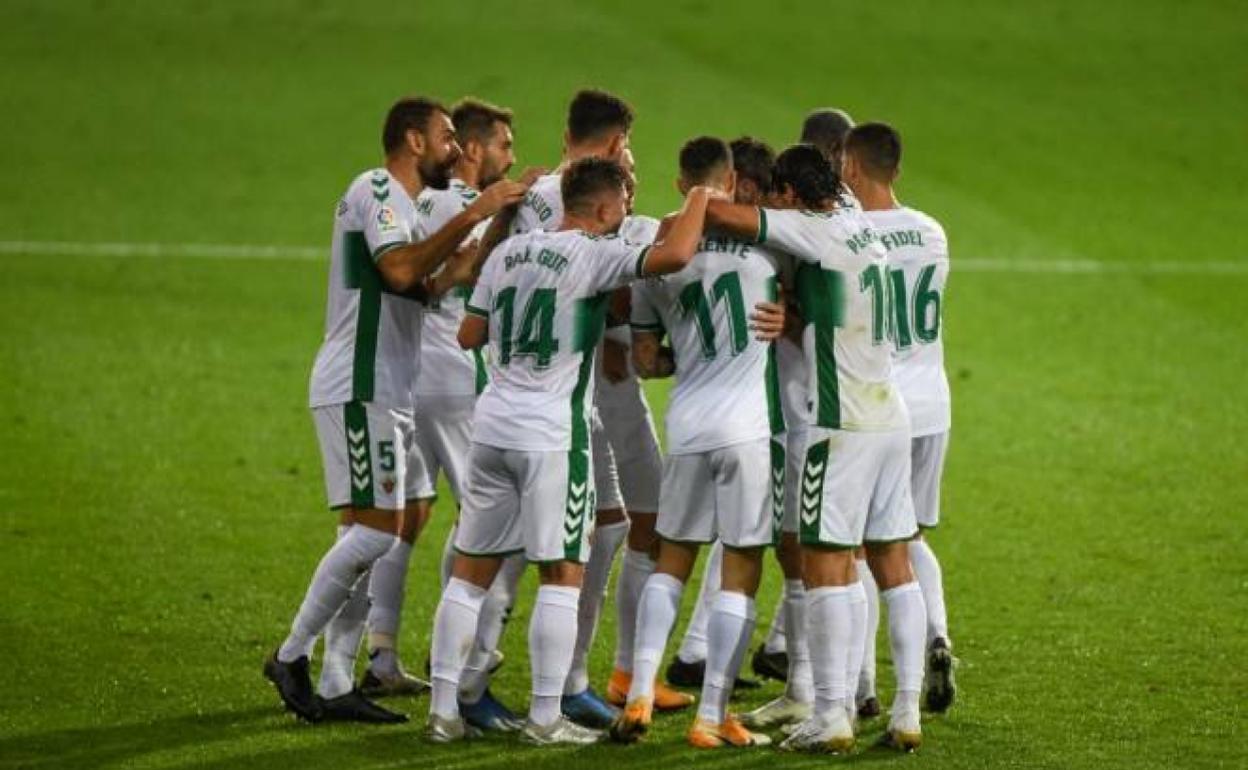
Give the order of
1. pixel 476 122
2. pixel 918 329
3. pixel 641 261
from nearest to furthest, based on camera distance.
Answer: pixel 641 261
pixel 918 329
pixel 476 122

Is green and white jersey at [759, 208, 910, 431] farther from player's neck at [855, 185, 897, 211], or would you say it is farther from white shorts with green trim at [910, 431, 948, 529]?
white shorts with green trim at [910, 431, 948, 529]

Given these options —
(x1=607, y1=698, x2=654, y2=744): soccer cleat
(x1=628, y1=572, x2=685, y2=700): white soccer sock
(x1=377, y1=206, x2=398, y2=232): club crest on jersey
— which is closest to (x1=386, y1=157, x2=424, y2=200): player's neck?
(x1=377, y1=206, x2=398, y2=232): club crest on jersey

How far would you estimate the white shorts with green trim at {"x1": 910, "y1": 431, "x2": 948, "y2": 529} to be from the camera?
30.5 ft

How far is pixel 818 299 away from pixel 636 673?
1.50m

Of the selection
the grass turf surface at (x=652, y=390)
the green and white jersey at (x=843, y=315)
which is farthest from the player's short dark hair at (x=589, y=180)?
the grass turf surface at (x=652, y=390)

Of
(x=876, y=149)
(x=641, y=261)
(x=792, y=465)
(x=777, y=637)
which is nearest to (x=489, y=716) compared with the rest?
(x=792, y=465)

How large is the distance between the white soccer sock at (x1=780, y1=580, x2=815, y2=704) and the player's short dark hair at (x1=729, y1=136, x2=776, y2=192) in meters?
1.55

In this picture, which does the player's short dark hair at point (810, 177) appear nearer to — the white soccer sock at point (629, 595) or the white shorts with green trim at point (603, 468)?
the white shorts with green trim at point (603, 468)

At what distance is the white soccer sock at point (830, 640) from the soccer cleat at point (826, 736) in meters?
0.03

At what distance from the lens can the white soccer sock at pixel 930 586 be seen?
30.5 feet

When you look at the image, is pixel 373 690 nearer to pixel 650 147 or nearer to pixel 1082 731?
pixel 1082 731

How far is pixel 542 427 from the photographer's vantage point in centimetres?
840

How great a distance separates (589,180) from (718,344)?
29.8 inches

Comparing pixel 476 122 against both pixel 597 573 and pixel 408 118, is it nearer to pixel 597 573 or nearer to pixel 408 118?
pixel 408 118
